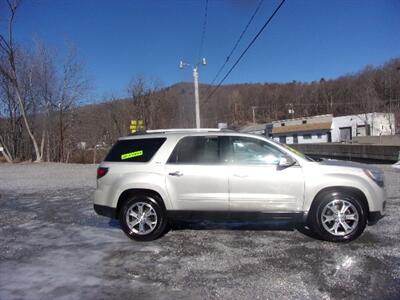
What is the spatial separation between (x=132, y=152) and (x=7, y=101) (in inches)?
1367

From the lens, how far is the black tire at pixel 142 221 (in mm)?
6434

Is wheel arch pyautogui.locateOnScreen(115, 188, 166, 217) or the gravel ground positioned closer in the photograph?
the gravel ground

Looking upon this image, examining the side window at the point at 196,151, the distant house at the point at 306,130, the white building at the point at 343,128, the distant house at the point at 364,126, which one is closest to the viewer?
the side window at the point at 196,151

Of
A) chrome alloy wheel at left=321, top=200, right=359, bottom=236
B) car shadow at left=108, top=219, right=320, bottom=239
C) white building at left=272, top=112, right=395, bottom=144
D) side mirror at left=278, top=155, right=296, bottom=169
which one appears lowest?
car shadow at left=108, top=219, right=320, bottom=239

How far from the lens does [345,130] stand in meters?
67.0

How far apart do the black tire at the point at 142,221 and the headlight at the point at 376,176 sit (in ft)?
10.7

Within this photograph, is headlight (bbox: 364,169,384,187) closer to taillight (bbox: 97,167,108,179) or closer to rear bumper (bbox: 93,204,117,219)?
rear bumper (bbox: 93,204,117,219)

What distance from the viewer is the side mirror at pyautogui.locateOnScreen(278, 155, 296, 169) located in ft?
20.0

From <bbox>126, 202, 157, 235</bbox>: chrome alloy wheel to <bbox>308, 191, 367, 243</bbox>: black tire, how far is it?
2.51m

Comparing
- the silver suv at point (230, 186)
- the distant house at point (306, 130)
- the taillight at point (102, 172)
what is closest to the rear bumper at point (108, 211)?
the silver suv at point (230, 186)

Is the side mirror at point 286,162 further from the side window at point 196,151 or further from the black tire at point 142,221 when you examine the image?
the black tire at point 142,221

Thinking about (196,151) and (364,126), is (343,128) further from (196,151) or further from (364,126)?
(196,151)

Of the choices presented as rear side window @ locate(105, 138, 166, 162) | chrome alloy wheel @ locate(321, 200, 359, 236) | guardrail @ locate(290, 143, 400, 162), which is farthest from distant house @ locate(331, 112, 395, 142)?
rear side window @ locate(105, 138, 166, 162)

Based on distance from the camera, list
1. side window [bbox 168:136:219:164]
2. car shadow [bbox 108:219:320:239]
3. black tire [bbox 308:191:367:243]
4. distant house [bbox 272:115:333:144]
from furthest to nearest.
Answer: distant house [bbox 272:115:333:144] → car shadow [bbox 108:219:320:239] → side window [bbox 168:136:219:164] → black tire [bbox 308:191:367:243]
